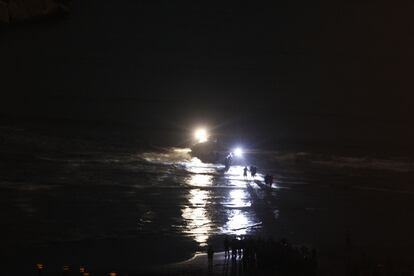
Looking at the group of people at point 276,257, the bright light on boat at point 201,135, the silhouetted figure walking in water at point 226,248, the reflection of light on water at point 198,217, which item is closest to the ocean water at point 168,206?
the reflection of light on water at point 198,217

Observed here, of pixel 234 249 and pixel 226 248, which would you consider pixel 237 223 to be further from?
pixel 234 249

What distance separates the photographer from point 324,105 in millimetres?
45531

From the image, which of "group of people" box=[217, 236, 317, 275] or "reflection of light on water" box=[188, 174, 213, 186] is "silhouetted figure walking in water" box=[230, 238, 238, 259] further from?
"reflection of light on water" box=[188, 174, 213, 186]

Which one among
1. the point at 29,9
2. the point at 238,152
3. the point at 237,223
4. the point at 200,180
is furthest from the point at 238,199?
the point at 29,9

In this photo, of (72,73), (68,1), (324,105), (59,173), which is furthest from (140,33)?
(59,173)

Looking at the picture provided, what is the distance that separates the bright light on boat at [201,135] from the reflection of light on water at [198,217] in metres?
8.84

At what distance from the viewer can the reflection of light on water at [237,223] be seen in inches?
717

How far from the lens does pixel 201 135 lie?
32500mm

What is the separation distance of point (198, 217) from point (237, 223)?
47.5 inches

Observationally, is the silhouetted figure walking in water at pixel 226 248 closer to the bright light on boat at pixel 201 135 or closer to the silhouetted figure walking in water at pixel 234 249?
the silhouetted figure walking in water at pixel 234 249

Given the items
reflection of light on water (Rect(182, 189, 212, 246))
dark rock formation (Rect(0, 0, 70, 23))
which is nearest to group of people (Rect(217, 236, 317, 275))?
reflection of light on water (Rect(182, 189, 212, 246))

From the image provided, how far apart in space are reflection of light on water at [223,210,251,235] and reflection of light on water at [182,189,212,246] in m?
0.58

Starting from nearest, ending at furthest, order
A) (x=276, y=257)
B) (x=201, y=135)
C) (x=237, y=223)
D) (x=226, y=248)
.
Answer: (x=276, y=257) < (x=226, y=248) < (x=237, y=223) < (x=201, y=135)

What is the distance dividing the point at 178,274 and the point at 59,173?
9561mm
